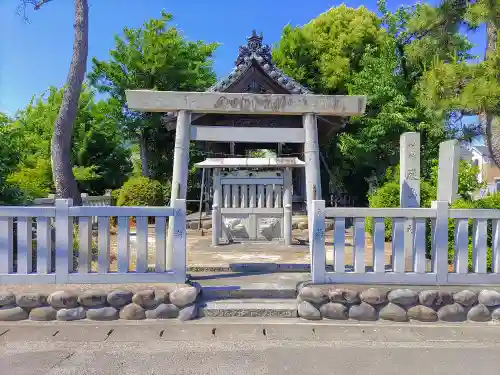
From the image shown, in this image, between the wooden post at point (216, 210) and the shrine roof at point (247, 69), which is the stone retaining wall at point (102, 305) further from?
the shrine roof at point (247, 69)

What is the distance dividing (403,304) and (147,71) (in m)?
16.4

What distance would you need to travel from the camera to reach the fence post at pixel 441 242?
16.1 feet

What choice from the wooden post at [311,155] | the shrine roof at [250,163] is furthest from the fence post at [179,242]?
the shrine roof at [250,163]

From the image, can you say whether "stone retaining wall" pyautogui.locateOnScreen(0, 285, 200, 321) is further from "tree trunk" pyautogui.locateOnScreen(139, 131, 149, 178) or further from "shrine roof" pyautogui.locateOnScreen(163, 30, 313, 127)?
"tree trunk" pyautogui.locateOnScreen(139, 131, 149, 178)

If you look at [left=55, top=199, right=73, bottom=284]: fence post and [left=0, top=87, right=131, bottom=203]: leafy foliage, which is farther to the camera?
[left=0, top=87, right=131, bottom=203]: leafy foliage

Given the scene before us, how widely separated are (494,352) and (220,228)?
635cm

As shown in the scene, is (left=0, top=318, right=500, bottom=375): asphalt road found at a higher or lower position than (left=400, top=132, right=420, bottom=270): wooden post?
lower

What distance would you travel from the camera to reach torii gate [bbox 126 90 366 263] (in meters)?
5.68

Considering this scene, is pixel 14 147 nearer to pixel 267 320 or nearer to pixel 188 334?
pixel 188 334

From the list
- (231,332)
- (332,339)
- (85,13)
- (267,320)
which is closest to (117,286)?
(231,332)

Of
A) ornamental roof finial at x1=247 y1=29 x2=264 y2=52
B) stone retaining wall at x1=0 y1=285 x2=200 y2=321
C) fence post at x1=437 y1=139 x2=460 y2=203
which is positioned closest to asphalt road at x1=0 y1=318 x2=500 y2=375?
stone retaining wall at x1=0 y1=285 x2=200 y2=321

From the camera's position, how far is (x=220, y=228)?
9.40 meters

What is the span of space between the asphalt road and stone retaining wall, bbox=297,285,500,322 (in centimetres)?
15

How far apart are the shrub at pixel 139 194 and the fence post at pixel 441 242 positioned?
40.1ft
